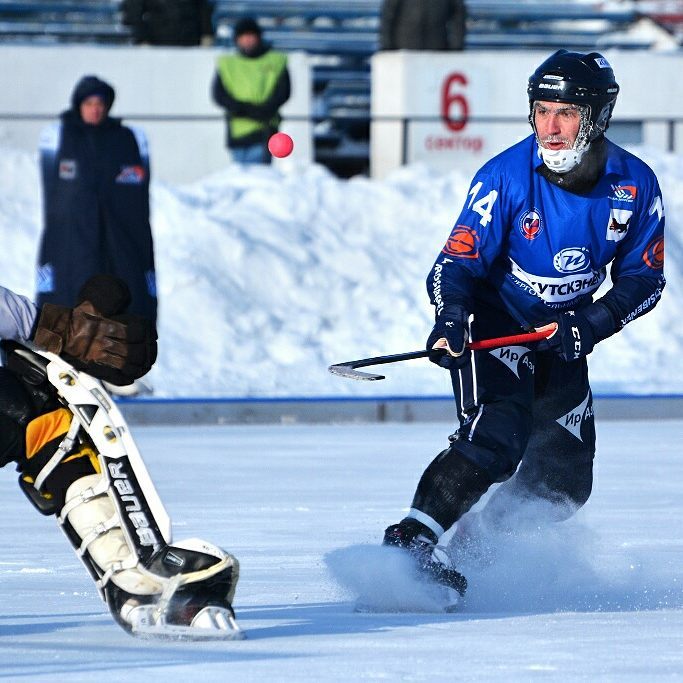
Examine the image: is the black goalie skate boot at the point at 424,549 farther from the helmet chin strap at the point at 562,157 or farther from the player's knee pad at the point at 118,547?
the helmet chin strap at the point at 562,157

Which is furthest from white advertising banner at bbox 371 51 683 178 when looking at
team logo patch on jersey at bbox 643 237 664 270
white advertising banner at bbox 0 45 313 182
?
team logo patch on jersey at bbox 643 237 664 270

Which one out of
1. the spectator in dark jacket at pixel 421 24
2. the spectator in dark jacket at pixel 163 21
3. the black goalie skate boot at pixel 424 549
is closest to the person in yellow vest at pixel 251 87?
the spectator in dark jacket at pixel 163 21

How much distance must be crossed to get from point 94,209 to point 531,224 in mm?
4845

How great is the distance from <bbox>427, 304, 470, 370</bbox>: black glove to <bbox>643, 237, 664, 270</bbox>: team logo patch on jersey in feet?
1.90

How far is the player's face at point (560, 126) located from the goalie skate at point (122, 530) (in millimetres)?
1581

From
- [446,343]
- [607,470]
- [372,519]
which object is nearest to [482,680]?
[446,343]

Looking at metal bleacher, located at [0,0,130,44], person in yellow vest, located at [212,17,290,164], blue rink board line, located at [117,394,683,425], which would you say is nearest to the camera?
blue rink board line, located at [117,394,683,425]

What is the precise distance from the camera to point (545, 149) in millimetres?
4965

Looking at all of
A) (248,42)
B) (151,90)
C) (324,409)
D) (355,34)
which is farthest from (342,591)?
(355,34)

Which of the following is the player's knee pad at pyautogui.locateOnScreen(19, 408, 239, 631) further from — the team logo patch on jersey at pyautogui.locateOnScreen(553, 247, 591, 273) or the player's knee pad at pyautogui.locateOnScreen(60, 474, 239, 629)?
the team logo patch on jersey at pyautogui.locateOnScreen(553, 247, 591, 273)

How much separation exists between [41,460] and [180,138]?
987cm

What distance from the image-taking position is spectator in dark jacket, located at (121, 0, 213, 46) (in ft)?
45.6

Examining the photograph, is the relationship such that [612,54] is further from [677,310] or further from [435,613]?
[435,613]

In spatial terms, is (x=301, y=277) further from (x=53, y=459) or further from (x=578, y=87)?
(x=53, y=459)
